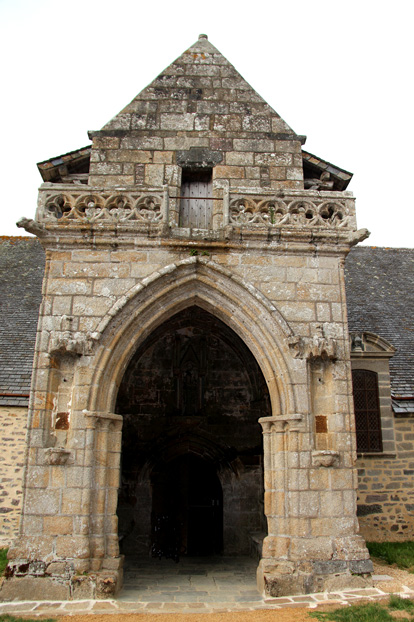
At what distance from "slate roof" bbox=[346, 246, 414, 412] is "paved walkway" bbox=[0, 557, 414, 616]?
441 cm

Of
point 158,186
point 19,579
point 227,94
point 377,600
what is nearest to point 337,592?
point 377,600

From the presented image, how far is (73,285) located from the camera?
638cm

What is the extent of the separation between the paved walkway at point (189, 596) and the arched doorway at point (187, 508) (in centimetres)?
135

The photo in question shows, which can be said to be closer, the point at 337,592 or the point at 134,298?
the point at 337,592

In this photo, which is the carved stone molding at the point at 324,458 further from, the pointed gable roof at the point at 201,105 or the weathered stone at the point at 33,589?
Result: the pointed gable roof at the point at 201,105

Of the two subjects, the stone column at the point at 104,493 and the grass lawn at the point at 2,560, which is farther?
the grass lawn at the point at 2,560

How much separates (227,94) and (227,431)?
18.8ft

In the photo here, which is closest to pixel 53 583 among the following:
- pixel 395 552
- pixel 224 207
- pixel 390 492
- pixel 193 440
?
pixel 193 440

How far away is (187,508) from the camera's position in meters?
9.12

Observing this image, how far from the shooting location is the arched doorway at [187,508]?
894 centimetres

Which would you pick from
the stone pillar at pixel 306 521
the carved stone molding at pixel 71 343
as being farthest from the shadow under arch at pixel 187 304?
the stone pillar at pixel 306 521

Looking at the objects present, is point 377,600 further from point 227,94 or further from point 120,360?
point 227,94

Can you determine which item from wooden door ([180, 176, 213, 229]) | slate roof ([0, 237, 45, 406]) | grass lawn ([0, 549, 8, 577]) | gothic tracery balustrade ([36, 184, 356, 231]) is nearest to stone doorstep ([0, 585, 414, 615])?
grass lawn ([0, 549, 8, 577])

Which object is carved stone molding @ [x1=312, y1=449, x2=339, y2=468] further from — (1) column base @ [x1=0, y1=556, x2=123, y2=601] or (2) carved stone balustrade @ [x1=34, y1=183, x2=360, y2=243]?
(2) carved stone balustrade @ [x1=34, y1=183, x2=360, y2=243]
